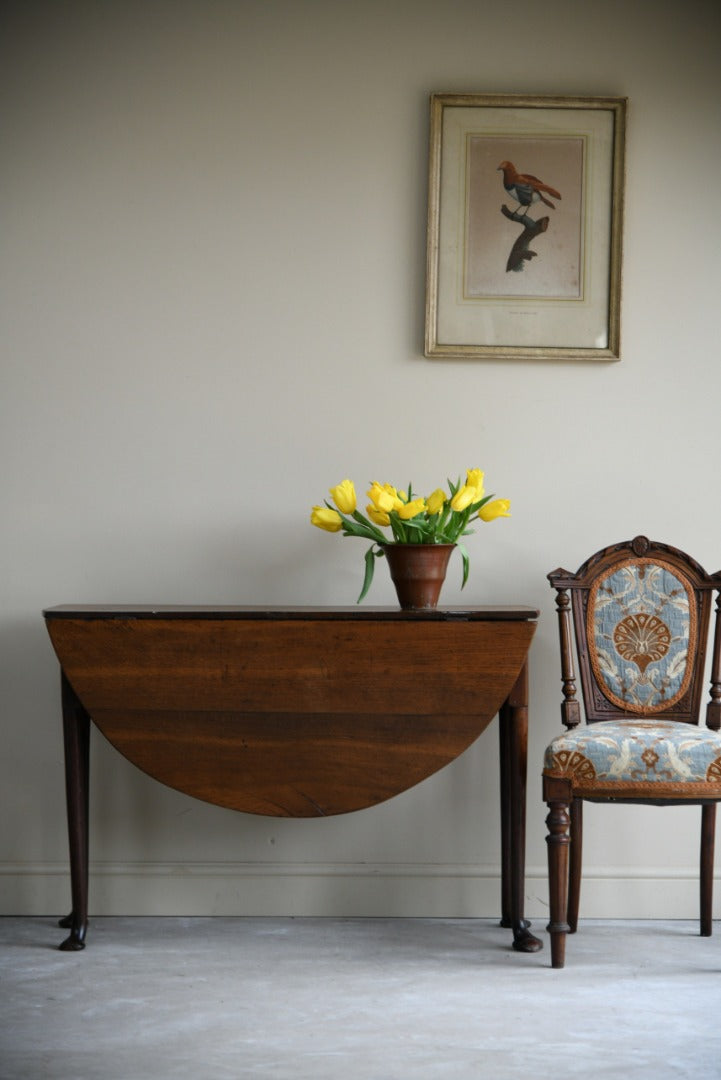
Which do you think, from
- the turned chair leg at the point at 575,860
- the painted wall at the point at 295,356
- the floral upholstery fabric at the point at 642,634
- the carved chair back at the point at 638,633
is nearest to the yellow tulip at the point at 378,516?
the painted wall at the point at 295,356

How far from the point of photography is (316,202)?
2.76 m

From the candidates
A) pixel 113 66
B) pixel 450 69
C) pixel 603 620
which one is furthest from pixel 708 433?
pixel 113 66

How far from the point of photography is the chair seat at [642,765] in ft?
7.34

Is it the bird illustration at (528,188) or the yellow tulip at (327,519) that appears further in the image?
the bird illustration at (528,188)

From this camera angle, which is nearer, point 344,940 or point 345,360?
point 344,940

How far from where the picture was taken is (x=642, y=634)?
257cm

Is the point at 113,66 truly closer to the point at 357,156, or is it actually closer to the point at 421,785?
the point at 357,156

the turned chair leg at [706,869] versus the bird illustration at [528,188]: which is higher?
the bird illustration at [528,188]

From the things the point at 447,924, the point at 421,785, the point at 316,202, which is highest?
the point at 316,202

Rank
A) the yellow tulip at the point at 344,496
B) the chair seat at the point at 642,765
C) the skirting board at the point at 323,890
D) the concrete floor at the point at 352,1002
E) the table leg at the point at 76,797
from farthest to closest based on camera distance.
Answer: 1. the skirting board at the point at 323,890
2. the yellow tulip at the point at 344,496
3. the table leg at the point at 76,797
4. the chair seat at the point at 642,765
5. the concrete floor at the point at 352,1002

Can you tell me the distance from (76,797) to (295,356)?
1.19 metres

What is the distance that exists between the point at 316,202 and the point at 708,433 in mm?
1157

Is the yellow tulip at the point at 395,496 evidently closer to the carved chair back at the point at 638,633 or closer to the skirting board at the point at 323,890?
the carved chair back at the point at 638,633

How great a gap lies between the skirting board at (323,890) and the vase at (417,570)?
0.73 metres
